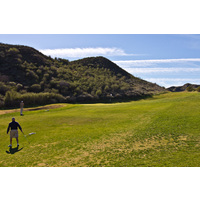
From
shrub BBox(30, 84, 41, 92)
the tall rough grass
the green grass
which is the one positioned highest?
shrub BBox(30, 84, 41, 92)

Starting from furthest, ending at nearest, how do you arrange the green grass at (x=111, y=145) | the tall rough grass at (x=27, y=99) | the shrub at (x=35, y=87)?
the shrub at (x=35, y=87), the tall rough grass at (x=27, y=99), the green grass at (x=111, y=145)

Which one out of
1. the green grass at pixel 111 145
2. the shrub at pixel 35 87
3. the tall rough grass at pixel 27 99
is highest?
the shrub at pixel 35 87

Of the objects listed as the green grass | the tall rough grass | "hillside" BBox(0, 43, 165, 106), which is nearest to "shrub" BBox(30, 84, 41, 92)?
"hillside" BBox(0, 43, 165, 106)

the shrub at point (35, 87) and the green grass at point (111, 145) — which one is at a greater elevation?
the shrub at point (35, 87)

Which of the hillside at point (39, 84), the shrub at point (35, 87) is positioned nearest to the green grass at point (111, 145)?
the hillside at point (39, 84)

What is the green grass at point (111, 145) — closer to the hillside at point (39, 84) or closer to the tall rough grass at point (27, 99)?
the tall rough grass at point (27, 99)

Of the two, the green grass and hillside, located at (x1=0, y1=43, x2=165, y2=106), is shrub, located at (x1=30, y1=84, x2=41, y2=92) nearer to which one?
hillside, located at (x1=0, y1=43, x2=165, y2=106)

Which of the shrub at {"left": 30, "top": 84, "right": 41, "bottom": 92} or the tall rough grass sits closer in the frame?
the tall rough grass

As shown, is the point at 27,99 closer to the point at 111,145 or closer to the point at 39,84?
the point at 39,84

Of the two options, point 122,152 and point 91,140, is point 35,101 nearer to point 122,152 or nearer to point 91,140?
point 91,140

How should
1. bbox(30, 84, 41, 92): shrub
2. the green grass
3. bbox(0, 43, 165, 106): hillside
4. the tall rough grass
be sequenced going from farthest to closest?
bbox(30, 84, 41, 92): shrub, bbox(0, 43, 165, 106): hillside, the tall rough grass, the green grass

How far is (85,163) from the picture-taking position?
11.0m

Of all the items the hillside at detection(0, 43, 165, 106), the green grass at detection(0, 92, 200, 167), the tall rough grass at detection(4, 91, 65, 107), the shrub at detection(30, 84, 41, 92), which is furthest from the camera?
the shrub at detection(30, 84, 41, 92)

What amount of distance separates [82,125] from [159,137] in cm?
1046
